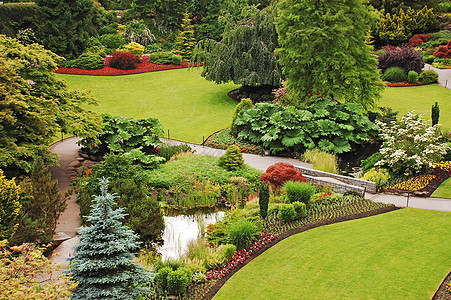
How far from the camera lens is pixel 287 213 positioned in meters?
13.3

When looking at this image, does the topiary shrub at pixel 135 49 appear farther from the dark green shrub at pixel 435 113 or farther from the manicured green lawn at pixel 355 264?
the manicured green lawn at pixel 355 264

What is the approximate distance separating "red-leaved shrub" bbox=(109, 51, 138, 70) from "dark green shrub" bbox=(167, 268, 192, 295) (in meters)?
28.8

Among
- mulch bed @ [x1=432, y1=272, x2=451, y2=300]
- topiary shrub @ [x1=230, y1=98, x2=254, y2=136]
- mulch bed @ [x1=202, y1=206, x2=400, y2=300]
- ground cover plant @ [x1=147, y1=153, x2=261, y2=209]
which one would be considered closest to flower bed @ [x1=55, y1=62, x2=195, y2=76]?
topiary shrub @ [x1=230, y1=98, x2=254, y2=136]

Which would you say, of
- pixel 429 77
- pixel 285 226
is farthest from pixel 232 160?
pixel 429 77

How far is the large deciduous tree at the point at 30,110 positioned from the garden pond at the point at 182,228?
5141 millimetres

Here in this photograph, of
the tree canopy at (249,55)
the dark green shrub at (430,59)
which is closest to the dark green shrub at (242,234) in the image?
the tree canopy at (249,55)

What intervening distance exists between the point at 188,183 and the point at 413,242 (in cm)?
838

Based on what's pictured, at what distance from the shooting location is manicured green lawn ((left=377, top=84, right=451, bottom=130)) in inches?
1019

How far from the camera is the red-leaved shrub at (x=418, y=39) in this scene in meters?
42.9

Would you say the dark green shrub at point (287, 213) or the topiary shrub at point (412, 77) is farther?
the topiary shrub at point (412, 77)

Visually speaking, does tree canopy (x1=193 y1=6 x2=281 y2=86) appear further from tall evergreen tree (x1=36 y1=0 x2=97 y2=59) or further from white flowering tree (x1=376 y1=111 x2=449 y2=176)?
tall evergreen tree (x1=36 y1=0 x2=97 y2=59)

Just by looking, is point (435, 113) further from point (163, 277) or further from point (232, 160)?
point (163, 277)

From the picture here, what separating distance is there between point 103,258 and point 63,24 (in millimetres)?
31852

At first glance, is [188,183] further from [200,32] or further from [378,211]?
[200,32]
